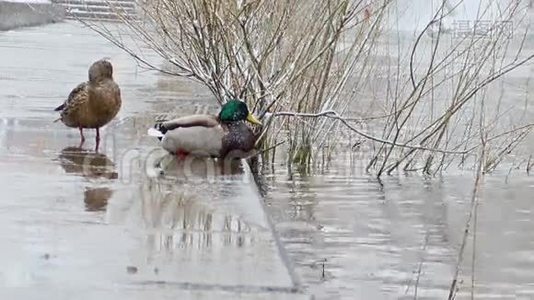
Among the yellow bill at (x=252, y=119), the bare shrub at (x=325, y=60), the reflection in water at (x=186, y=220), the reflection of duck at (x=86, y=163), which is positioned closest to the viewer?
the reflection in water at (x=186, y=220)

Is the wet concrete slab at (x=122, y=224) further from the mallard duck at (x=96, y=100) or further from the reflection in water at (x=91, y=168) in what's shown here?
the mallard duck at (x=96, y=100)

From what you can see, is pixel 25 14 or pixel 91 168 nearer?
pixel 91 168

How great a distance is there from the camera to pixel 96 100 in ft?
33.4

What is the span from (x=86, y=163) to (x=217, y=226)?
243cm

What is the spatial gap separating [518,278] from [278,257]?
2.59 m

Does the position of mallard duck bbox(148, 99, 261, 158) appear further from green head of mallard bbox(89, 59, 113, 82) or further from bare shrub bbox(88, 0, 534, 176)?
bare shrub bbox(88, 0, 534, 176)

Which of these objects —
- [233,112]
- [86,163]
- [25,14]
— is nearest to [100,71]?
[86,163]

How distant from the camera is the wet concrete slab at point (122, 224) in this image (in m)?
5.85

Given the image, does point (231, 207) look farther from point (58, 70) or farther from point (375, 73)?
point (58, 70)

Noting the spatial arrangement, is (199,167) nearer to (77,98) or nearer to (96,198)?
(77,98)

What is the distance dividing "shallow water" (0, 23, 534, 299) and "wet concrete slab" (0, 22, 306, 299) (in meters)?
0.01

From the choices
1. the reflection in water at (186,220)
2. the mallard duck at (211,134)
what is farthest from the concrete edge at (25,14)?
the reflection in water at (186,220)

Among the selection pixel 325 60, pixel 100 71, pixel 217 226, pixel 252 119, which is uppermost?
pixel 325 60

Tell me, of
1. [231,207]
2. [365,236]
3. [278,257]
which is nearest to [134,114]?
[365,236]
